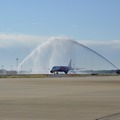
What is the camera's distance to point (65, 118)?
54.2 ft

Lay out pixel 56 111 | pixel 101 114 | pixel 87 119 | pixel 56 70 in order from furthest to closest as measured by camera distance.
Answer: pixel 56 70 → pixel 56 111 → pixel 101 114 → pixel 87 119

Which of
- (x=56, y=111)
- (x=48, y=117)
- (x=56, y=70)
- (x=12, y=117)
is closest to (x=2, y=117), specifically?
(x=12, y=117)

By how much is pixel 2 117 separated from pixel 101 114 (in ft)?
14.7

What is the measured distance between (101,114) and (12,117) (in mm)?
4068

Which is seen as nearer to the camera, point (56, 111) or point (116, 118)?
point (116, 118)

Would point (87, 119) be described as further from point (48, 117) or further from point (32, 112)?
point (32, 112)

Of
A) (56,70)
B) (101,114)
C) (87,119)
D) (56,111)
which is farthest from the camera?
(56,70)


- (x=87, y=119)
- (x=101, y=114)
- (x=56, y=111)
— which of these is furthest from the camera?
(x=56, y=111)

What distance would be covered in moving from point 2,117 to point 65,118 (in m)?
2.67

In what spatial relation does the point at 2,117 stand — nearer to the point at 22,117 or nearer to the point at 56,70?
the point at 22,117

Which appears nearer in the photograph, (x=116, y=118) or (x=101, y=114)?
(x=116, y=118)

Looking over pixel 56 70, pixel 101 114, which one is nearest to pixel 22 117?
pixel 101 114

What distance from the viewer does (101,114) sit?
18125mm

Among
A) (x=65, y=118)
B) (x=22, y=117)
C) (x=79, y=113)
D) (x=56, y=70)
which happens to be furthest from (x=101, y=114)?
(x=56, y=70)
